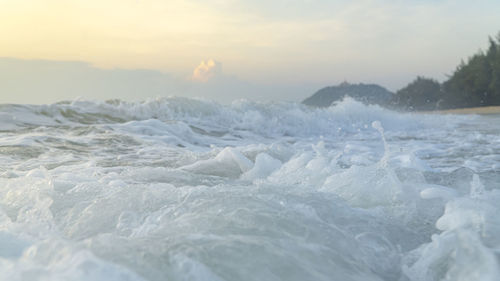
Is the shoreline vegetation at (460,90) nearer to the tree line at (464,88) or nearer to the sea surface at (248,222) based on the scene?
the tree line at (464,88)

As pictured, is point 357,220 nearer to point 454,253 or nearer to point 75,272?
point 454,253

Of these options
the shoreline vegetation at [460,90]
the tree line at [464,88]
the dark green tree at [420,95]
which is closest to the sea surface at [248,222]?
the shoreline vegetation at [460,90]

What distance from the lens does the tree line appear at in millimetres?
23844

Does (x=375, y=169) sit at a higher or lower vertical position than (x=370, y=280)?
higher

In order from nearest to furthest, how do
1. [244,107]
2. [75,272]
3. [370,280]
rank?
[75,272] < [370,280] < [244,107]

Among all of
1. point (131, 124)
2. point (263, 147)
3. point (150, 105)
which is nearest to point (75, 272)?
point (263, 147)

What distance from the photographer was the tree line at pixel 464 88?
23844mm

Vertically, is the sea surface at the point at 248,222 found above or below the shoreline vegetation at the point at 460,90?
below

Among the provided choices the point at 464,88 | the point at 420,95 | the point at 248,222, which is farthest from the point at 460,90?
the point at 248,222

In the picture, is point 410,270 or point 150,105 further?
point 150,105

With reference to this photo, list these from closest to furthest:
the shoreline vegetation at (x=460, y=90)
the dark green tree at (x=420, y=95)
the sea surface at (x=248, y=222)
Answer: the sea surface at (x=248, y=222)
the shoreline vegetation at (x=460, y=90)
the dark green tree at (x=420, y=95)

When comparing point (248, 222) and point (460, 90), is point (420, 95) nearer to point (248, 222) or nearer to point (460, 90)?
point (460, 90)

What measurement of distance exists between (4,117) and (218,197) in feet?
19.8

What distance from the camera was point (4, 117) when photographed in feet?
20.7
